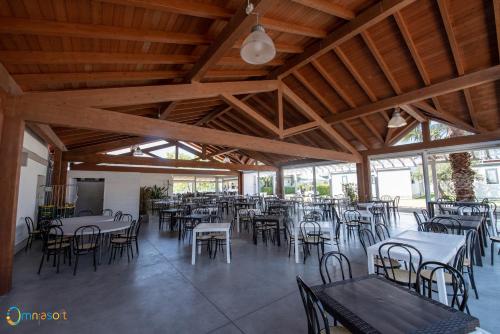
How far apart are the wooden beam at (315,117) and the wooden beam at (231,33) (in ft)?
→ 11.1

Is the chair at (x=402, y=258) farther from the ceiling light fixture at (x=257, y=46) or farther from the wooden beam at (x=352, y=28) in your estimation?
the wooden beam at (x=352, y=28)

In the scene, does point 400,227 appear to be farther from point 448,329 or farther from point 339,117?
point 448,329

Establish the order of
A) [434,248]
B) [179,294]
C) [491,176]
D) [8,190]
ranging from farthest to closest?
[491,176]
[8,190]
[179,294]
[434,248]

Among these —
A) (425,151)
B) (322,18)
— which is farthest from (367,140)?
(322,18)

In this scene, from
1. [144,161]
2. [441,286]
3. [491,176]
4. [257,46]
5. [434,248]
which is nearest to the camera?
[441,286]

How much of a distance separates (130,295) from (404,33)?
6.20 meters

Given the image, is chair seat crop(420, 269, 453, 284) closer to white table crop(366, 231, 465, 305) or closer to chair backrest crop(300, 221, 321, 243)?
white table crop(366, 231, 465, 305)

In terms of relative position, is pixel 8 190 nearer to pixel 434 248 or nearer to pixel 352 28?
pixel 434 248

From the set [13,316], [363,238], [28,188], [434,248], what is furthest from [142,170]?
[434,248]

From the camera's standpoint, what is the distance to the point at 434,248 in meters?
2.51

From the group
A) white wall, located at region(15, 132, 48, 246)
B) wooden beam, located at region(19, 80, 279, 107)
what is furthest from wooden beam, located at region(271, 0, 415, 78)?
white wall, located at region(15, 132, 48, 246)

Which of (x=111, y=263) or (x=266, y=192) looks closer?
(x=111, y=263)

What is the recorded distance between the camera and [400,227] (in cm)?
642

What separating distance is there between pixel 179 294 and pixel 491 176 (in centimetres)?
951
